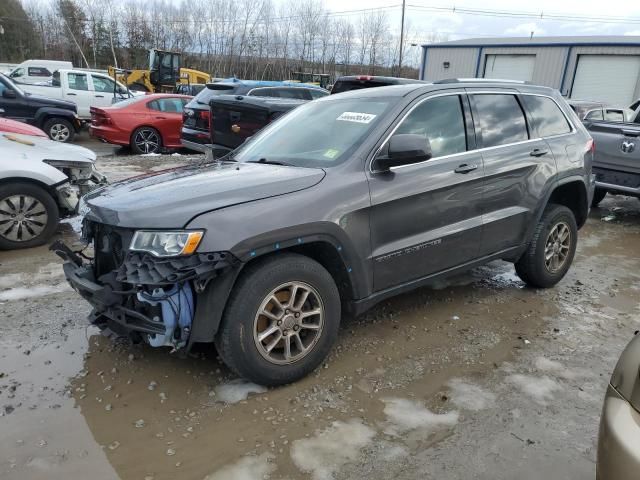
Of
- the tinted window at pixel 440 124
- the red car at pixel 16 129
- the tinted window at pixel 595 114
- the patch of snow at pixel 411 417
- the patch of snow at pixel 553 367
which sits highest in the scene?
the tinted window at pixel 595 114

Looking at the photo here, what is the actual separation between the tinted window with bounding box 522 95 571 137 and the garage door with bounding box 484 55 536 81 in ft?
87.8

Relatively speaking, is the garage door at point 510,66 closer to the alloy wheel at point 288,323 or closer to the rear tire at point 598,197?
the rear tire at point 598,197

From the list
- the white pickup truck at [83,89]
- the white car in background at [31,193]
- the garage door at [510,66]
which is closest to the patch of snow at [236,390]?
the white car in background at [31,193]

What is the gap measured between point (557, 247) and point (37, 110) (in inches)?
478

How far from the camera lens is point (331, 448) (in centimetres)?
263

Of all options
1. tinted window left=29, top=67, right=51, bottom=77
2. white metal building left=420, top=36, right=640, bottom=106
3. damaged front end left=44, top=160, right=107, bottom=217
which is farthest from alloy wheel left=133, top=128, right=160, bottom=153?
white metal building left=420, top=36, right=640, bottom=106

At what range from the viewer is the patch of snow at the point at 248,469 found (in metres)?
2.43

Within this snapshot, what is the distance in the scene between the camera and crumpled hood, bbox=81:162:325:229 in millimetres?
2768

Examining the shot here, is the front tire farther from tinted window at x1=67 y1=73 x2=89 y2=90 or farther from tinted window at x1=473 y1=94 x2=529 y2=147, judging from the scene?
tinted window at x1=67 y1=73 x2=89 y2=90

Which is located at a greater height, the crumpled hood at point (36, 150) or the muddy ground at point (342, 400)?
the crumpled hood at point (36, 150)

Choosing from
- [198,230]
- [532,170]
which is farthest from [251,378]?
[532,170]

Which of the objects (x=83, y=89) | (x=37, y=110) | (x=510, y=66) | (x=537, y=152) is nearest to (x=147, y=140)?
(x=37, y=110)

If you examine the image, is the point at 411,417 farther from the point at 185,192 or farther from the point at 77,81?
the point at 77,81

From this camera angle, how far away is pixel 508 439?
274 cm
